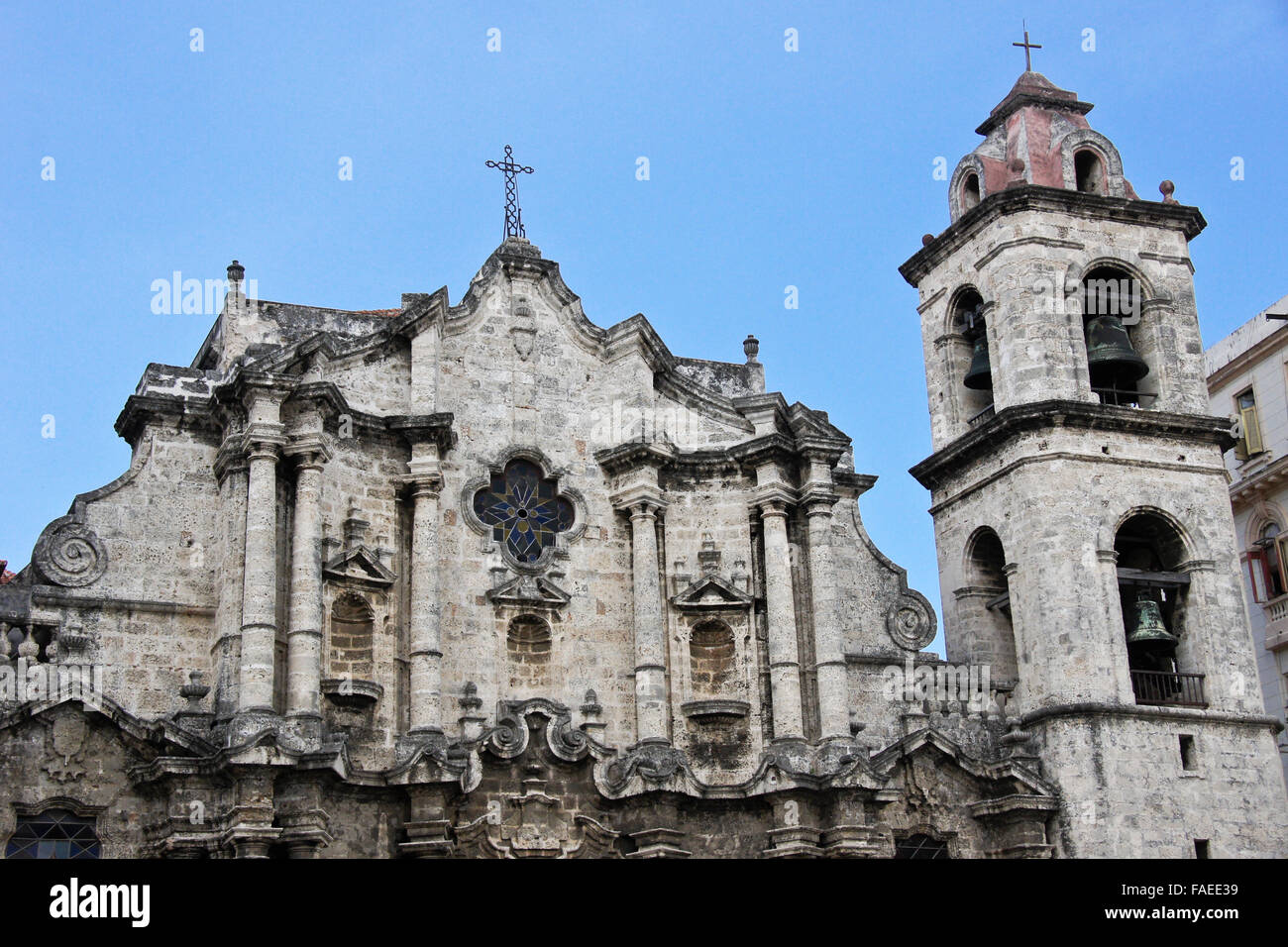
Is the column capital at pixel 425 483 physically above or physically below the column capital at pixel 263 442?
below

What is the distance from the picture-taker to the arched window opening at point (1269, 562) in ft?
102

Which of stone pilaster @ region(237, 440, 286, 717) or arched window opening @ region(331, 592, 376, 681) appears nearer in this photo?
stone pilaster @ region(237, 440, 286, 717)

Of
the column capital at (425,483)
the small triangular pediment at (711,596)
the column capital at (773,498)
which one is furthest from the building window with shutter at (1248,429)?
the column capital at (425,483)

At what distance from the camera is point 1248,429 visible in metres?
32.8

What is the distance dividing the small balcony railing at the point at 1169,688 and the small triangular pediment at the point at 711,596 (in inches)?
221

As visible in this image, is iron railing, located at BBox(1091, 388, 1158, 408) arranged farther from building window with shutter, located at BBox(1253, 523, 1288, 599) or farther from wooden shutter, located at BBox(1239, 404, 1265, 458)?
wooden shutter, located at BBox(1239, 404, 1265, 458)

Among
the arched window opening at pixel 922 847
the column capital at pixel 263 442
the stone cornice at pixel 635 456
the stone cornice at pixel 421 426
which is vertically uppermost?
the stone cornice at pixel 421 426

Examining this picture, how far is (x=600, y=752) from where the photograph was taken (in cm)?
2178

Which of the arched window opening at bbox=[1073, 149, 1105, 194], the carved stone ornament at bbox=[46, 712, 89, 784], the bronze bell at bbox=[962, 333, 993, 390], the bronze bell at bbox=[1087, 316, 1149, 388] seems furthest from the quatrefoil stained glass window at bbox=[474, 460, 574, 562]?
the arched window opening at bbox=[1073, 149, 1105, 194]

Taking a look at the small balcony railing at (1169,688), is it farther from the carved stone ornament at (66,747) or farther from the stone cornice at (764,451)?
the carved stone ornament at (66,747)

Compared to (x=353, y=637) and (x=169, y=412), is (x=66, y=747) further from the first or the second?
(x=169, y=412)

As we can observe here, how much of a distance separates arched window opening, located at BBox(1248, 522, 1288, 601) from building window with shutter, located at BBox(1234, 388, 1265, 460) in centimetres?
146

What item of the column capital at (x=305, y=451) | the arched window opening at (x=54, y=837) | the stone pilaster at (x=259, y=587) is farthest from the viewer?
the column capital at (x=305, y=451)

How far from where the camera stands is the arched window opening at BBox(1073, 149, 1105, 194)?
27078 mm
